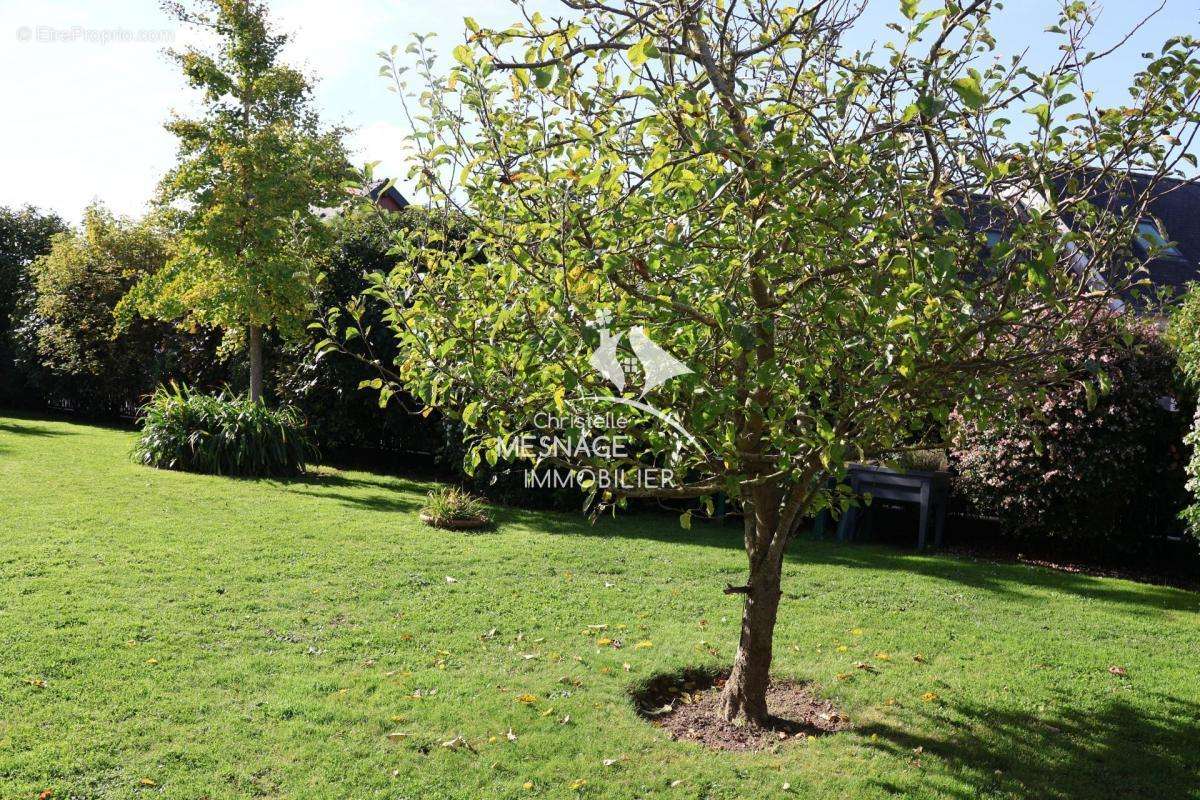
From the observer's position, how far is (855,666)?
18.0ft

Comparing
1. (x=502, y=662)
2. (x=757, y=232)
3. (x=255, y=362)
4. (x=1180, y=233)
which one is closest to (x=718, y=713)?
(x=502, y=662)

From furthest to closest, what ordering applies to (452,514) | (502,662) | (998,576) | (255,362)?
(255,362)
(452,514)
(998,576)
(502,662)

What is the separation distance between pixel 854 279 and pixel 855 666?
2.98m

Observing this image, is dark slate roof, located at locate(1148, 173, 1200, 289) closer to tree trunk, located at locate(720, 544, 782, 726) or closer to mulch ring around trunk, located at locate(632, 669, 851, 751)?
mulch ring around trunk, located at locate(632, 669, 851, 751)

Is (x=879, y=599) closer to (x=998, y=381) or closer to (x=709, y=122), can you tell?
Result: (x=998, y=381)

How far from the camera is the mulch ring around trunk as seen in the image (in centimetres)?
448

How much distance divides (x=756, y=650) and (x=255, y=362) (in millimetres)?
10022

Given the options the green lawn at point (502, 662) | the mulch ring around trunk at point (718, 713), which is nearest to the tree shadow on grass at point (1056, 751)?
the green lawn at point (502, 662)

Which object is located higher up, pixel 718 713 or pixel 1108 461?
pixel 1108 461

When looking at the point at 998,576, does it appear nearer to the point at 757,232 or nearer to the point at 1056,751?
the point at 1056,751

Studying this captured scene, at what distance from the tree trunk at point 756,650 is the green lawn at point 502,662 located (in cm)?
34

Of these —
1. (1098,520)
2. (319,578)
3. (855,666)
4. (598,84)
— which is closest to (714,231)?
(598,84)

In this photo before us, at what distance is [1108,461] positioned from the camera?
8.91 metres

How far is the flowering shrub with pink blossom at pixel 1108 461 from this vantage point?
887 centimetres
